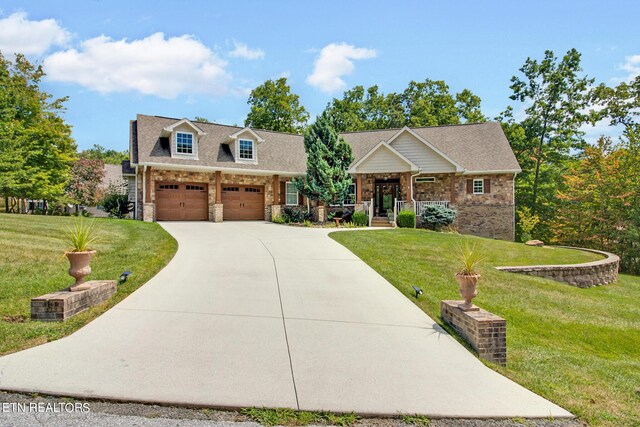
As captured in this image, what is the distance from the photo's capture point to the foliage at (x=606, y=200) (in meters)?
20.7

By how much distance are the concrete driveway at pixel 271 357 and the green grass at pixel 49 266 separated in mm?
361

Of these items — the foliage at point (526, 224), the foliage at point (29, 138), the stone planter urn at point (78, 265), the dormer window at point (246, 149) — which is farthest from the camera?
the foliage at point (526, 224)

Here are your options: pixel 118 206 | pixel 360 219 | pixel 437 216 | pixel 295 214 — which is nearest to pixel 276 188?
pixel 295 214

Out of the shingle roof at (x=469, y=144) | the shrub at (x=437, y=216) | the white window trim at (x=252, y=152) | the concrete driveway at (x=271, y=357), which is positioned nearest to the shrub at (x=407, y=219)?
the shrub at (x=437, y=216)

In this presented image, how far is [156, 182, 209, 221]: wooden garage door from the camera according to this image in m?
20.1

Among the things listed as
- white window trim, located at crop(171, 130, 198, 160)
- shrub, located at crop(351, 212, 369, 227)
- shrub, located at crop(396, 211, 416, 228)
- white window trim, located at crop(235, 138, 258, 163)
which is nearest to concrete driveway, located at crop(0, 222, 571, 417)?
shrub, located at crop(396, 211, 416, 228)

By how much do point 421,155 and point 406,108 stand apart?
67.4 ft

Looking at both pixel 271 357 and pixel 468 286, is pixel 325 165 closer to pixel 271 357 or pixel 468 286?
pixel 468 286

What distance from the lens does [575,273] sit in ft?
41.1

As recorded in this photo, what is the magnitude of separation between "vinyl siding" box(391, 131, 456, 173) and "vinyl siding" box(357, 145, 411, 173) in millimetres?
1553

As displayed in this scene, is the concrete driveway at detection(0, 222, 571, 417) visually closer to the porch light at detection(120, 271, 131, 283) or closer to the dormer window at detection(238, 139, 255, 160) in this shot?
the porch light at detection(120, 271, 131, 283)

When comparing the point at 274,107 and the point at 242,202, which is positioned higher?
the point at 274,107

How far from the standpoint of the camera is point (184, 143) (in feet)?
66.1

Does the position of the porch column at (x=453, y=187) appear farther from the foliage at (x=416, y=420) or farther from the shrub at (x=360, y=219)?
the foliage at (x=416, y=420)
